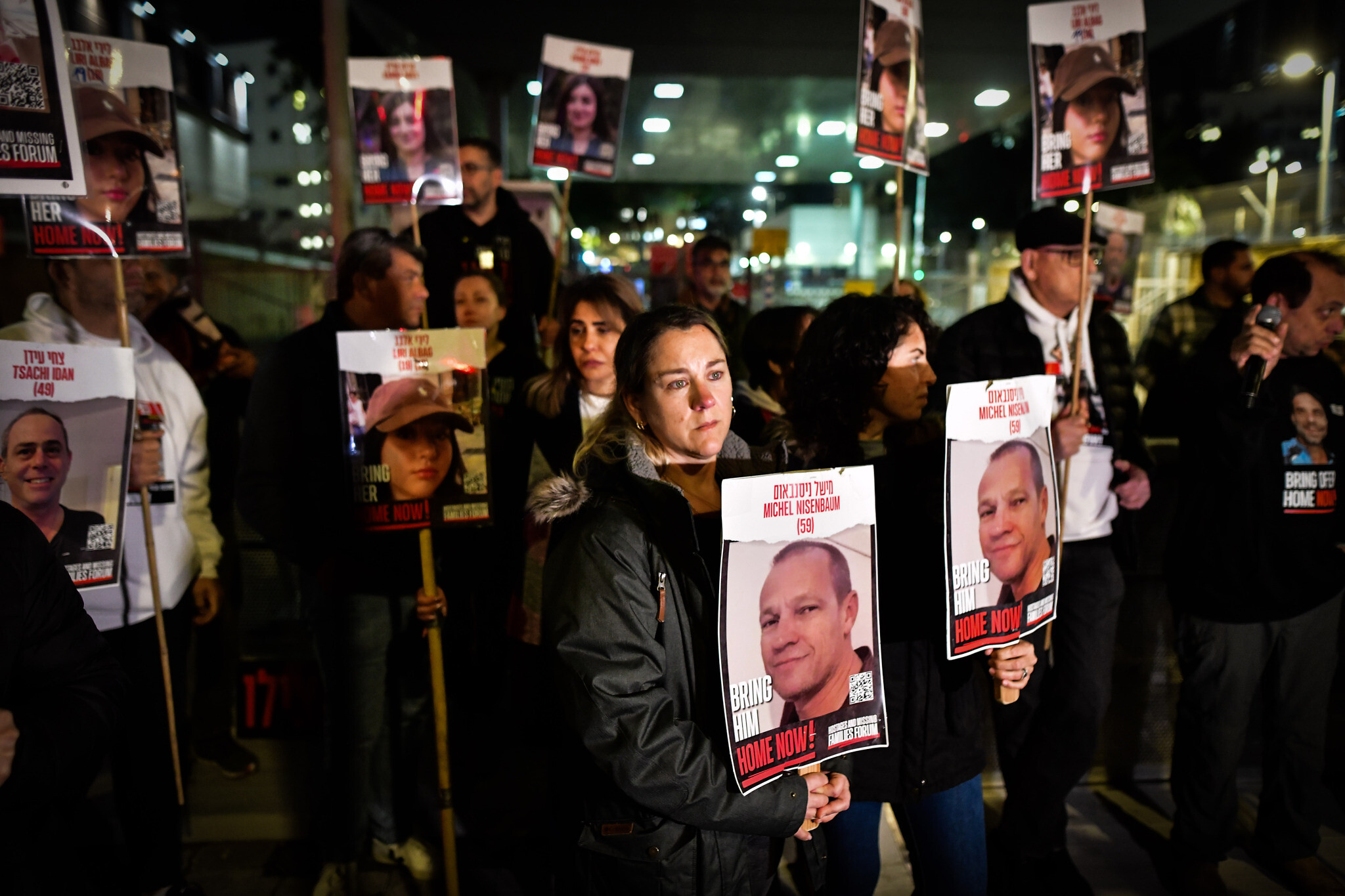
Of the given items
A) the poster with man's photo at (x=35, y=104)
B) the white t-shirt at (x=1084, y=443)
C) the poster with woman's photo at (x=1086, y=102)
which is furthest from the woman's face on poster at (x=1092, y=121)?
the poster with man's photo at (x=35, y=104)

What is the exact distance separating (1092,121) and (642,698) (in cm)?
256

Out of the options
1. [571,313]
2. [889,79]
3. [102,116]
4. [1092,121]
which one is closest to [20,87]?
[102,116]

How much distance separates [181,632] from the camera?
2.63m

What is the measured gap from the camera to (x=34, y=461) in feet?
6.55

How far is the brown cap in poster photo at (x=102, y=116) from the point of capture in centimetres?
246

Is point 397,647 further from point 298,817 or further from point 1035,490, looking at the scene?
point 1035,490

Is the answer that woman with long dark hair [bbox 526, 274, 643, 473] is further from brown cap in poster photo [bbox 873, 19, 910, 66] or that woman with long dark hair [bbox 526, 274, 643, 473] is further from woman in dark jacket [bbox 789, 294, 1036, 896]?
brown cap in poster photo [bbox 873, 19, 910, 66]

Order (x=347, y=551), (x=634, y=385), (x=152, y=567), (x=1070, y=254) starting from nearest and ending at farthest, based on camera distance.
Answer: (x=634, y=385), (x=152, y=567), (x=347, y=551), (x=1070, y=254)

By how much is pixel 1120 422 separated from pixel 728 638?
7.18ft

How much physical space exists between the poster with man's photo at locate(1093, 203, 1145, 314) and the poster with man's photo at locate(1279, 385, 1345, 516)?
120 inches

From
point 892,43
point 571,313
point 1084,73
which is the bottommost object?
point 571,313

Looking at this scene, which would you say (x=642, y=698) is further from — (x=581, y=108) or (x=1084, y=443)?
(x=581, y=108)

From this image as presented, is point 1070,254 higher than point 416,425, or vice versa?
point 1070,254

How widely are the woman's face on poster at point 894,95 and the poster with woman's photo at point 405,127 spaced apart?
1612mm
